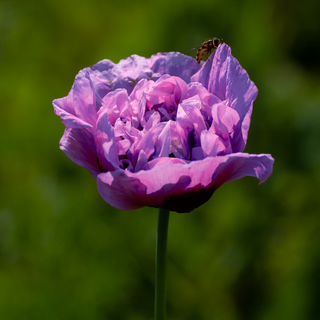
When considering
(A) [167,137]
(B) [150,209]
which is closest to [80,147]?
(A) [167,137]

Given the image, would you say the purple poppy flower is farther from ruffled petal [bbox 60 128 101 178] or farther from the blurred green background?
the blurred green background

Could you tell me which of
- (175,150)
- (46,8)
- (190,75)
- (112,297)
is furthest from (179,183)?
(46,8)

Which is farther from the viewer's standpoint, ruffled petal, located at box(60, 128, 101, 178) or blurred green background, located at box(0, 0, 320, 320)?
blurred green background, located at box(0, 0, 320, 320)

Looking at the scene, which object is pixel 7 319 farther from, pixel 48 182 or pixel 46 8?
pixel 46 8

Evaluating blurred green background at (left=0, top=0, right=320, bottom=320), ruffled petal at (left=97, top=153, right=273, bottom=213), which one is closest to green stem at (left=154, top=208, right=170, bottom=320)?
ruffled petal at (left=97, top=153, right=273, bottom=213)

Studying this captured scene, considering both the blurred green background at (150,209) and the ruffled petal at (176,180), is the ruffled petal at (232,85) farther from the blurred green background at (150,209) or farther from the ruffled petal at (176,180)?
the blurred green background at (150,209)

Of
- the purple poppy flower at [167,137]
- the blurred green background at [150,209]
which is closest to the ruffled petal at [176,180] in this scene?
the purple poppy flower at [167,137]

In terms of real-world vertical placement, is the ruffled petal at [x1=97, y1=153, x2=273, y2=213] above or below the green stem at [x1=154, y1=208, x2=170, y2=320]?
above
